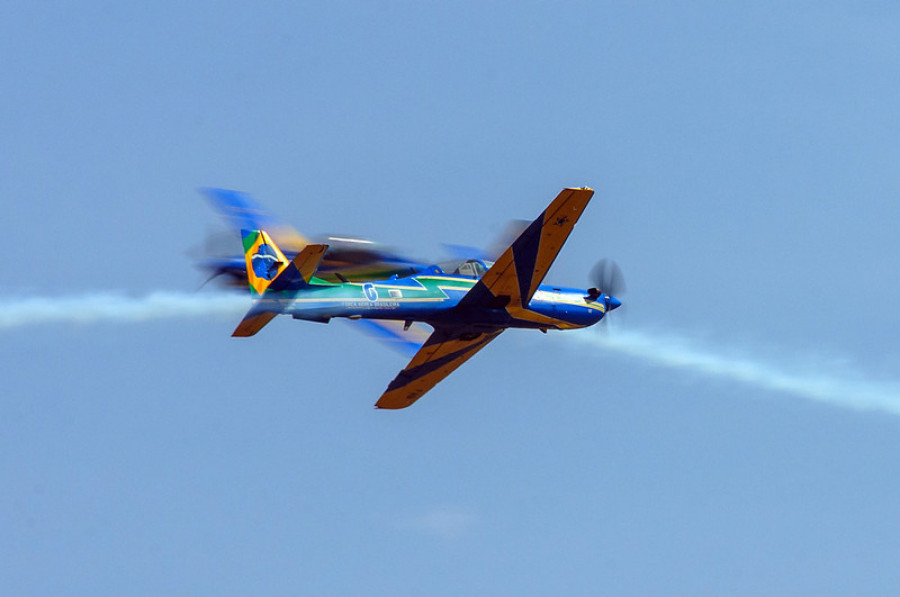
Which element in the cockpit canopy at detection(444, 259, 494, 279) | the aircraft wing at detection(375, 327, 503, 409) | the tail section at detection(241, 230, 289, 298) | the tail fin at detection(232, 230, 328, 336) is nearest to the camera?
the tail fin at detection(232, 230, 328, 336)

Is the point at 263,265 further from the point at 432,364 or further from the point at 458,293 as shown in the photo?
the point at 432,364

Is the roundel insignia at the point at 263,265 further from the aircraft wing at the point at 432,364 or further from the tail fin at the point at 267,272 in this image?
the aircraft wing at the point at 432,364

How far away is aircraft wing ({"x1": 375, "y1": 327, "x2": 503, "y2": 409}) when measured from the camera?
40188 millimetres

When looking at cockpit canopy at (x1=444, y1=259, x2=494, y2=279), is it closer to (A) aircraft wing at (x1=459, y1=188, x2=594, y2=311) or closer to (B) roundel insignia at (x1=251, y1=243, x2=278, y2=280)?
(A) aircraft wing at (x1=459, y1=188, x2=594, y2=311)

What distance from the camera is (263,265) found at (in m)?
35.9

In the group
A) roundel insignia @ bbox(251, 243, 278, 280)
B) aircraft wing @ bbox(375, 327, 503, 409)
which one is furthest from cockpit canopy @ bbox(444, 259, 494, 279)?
roundel insignia @ bbox(251, 243, 278, 280)

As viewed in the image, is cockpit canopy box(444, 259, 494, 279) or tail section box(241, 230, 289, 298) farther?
cockpit canopy box(444, 259, 494, 279)

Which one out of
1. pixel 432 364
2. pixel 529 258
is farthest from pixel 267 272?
pixel 432 364

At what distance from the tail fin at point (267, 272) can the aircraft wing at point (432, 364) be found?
5288 millimetres

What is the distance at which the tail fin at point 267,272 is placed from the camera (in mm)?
33844

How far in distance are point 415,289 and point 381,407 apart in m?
6.15

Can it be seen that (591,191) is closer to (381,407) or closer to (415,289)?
(415,289)

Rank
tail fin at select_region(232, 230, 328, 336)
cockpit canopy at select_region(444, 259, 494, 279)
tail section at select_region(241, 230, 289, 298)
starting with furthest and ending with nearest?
cockpit canopy at select_region(444, 259, 494, 279) → tail section at select_region(241, 230, 289, 298) → tail fin at select_region(232, 230, 328, 336)

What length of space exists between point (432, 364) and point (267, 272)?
691 cm
